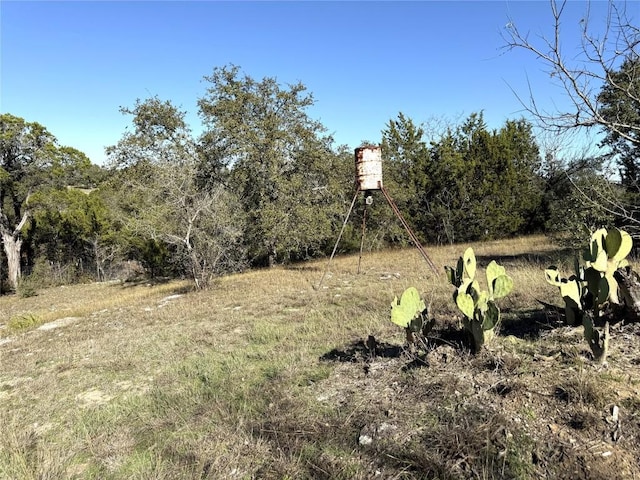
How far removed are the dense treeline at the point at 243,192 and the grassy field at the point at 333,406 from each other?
5288 mm

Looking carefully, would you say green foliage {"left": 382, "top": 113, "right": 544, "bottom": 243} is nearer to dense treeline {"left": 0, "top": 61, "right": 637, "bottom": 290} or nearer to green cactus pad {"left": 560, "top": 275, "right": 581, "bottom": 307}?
dense treeline {"left": 0, "top": 61, "right": 637, "bottom": 290}

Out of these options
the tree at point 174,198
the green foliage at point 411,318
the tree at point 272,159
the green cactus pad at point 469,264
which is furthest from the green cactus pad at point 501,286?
the tree at point 272,159

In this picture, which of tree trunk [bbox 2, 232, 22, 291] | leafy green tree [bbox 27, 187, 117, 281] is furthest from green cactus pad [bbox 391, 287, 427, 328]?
tree trunk [bbox 2, 232, 22, 291]

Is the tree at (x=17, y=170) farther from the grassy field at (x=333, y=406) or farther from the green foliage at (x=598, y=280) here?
the green foliage at (x=598, y=280)

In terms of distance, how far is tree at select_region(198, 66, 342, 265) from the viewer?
39.5 feet

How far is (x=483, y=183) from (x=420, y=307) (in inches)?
539

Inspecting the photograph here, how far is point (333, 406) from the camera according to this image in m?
2.56

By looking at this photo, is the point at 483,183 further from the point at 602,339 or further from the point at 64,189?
the point at 64,189

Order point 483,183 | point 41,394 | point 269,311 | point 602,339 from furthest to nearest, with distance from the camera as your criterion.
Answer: point 483,183, point 269,311, point 41,394, point 602,339

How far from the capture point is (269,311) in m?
5.88

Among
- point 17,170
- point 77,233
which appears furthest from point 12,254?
point 17,170

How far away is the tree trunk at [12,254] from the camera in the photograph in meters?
16.4

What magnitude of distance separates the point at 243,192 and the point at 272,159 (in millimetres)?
1594

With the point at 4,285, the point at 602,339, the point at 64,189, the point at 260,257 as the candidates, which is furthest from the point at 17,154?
the point at 602,339
